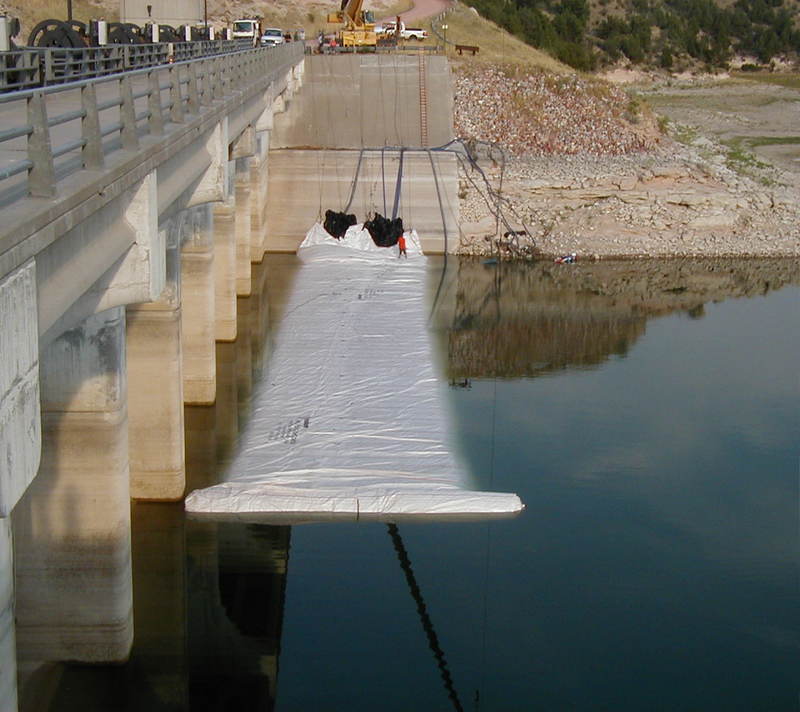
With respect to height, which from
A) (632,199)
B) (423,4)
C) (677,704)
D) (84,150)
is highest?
(423,4)

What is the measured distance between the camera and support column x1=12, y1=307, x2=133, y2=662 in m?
14.8

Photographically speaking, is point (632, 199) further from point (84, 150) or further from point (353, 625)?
point (84, 150)

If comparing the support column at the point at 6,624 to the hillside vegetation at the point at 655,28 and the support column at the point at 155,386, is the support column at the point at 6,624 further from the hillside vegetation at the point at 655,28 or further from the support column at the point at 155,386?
the hillside vegetation at the point at 655,28

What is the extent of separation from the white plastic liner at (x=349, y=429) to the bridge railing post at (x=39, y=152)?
36.2ft

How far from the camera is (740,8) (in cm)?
12319

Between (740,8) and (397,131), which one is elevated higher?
(740,8)

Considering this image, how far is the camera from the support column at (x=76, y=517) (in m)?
14.8

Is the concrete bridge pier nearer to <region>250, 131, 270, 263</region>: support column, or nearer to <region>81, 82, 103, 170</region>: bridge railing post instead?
<region>81, 82, 103, 170</region>: bridge railing post

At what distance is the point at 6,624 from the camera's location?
8.96 metres

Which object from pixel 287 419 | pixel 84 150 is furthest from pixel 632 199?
pixel 84 150

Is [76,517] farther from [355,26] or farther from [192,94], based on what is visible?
[355,26]

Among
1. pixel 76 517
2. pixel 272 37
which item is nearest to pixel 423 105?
pixel 272 37

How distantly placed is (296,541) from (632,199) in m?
31.2

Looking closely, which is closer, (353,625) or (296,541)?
(353,625)
